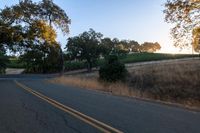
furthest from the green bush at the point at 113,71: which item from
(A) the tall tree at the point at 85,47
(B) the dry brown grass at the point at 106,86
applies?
(A) the tall tree at the point at 85,47

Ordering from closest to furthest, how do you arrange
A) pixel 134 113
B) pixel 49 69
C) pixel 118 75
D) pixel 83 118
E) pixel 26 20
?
pixel 83 118
pixel 134 113
pixel 118 75
pixel 26 20
pixel 49 69

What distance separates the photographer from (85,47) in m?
92.1

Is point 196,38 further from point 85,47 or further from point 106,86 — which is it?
point 85,47

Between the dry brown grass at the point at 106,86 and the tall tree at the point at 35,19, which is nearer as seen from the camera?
the dry brown grass at the point at 106,86

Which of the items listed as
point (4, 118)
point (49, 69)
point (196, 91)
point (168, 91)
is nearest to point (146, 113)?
point (4, 118)

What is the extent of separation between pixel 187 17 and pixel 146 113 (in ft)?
54.6

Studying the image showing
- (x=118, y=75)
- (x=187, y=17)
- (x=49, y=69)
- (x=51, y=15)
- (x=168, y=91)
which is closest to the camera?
(x=187, y=17)

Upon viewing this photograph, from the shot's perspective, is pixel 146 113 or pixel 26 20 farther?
pixel 26 20

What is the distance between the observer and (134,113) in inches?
476

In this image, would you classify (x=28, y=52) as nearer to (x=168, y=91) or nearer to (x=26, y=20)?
(x=26, y=20)

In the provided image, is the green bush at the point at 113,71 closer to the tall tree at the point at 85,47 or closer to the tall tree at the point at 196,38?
the tall tree at the point at 196,38

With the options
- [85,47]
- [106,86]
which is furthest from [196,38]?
[85,47]

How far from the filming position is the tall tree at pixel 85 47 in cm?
9181

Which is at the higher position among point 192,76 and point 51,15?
point 51,15
